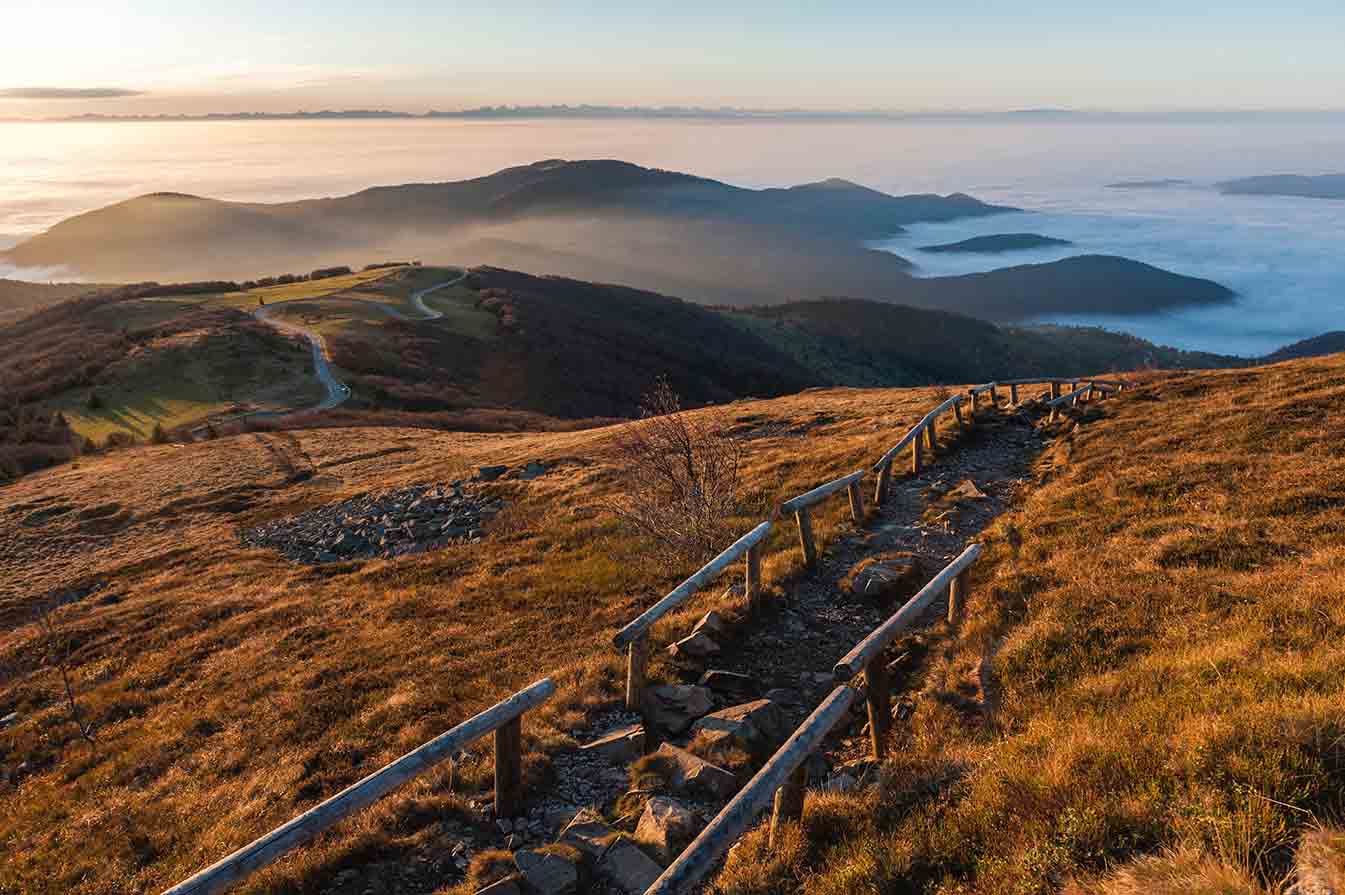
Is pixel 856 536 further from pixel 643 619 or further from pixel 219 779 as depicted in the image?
pixel 219 779

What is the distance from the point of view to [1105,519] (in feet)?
→ 41.7

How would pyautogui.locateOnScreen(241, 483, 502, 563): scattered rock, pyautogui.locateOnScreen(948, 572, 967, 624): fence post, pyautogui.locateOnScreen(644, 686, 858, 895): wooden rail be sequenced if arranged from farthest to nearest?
pyautogui.locateOnScreen(241, 483, 502, 563): scattered rock, pyautogui.locateOnScreen(948, 572, 967, 624): fence post, pyautogui.locateOnScreen(644, 686, 858, 895): wooden rail

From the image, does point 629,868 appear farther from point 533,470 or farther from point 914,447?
point 533,470

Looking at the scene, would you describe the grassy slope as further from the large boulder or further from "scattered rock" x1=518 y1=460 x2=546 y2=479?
"scattered rock" x1=518 y1=460 x2=546 y2=479

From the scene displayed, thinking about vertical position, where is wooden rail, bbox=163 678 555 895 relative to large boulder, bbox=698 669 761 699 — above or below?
above

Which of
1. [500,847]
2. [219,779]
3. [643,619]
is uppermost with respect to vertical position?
[643,619]

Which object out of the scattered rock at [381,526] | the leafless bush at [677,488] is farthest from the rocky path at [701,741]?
the scattered rock at [381,526]

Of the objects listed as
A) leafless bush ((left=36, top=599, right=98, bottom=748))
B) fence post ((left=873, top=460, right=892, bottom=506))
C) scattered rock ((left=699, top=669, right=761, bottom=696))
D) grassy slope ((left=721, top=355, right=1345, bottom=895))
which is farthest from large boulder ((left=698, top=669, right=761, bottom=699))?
leafless bush ((left=36, top=599, right=98, bottom=748))

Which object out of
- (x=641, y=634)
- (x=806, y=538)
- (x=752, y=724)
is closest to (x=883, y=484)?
(x=806, y=538)

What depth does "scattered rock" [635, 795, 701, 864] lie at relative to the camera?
6.45 m

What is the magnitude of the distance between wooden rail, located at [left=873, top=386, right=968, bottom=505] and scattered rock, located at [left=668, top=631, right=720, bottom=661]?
22.2ft

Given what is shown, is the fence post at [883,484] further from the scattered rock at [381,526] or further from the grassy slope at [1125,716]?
the scattered rock at [381,526]

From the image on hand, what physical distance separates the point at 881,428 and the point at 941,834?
834 inches

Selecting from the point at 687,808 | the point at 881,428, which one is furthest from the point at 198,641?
the point at 881,428
